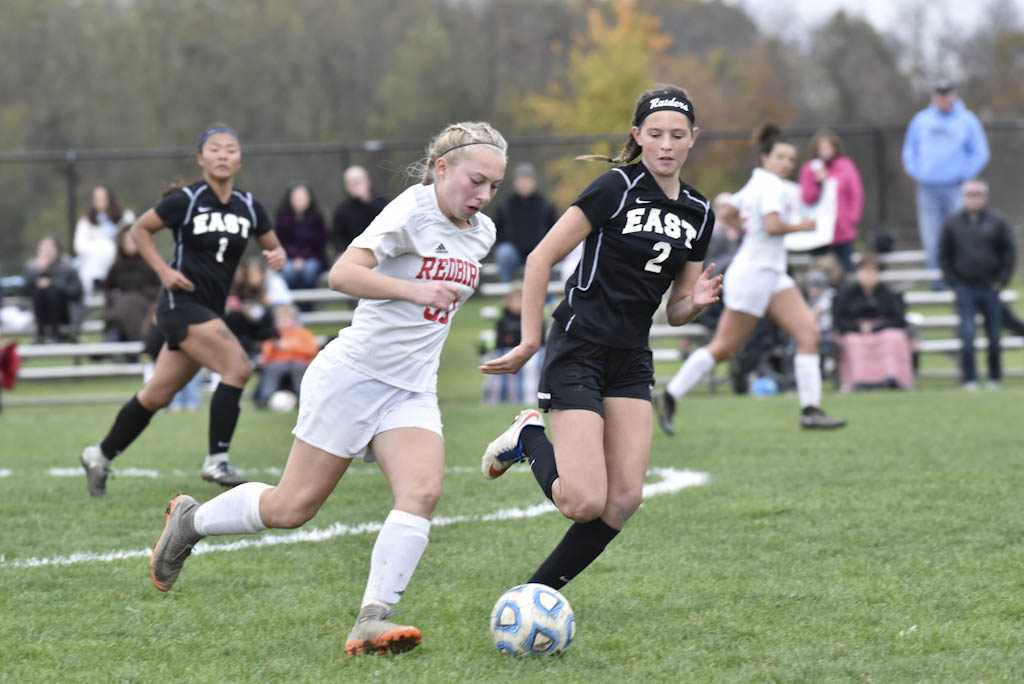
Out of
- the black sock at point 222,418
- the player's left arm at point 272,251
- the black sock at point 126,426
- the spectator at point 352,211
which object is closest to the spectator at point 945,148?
the spectator at point 352,211

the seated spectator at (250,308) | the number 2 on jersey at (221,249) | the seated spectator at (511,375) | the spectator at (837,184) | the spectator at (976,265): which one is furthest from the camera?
the spectator at (837,184)

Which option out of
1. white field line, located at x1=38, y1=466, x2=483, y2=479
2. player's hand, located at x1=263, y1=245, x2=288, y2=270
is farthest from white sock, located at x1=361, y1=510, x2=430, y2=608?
white field line, located at x1=38, y1=466, x2=483, y2=479

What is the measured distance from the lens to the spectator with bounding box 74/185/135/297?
1675cm

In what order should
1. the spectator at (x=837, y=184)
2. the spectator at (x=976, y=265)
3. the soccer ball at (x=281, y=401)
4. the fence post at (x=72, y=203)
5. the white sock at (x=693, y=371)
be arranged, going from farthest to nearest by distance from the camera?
the fence post at (x=72, y=203) → the spectator at (x=837, y=184) → the spectator at (x=976, y=265) → the soccer ball at (x=281, y=401) → the white sock at (x=693, y=371)

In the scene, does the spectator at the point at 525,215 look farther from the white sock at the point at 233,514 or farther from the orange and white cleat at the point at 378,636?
the orange and white cleat at the point at 378,636

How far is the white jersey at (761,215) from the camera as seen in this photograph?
29.2ft

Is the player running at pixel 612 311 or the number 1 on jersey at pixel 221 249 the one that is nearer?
the player running at pixel 612 311

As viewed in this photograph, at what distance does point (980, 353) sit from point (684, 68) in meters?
22.6

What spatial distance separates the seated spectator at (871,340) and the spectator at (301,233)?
653cm

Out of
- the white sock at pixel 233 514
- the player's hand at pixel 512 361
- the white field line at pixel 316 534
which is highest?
the player's hand at pixel 512 361

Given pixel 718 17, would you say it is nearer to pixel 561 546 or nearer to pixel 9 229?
pixel 9 229

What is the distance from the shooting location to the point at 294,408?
1335 centimetres

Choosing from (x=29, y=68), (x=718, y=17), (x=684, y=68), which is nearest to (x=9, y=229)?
(x=29, y=68)

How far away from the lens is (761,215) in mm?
8945
